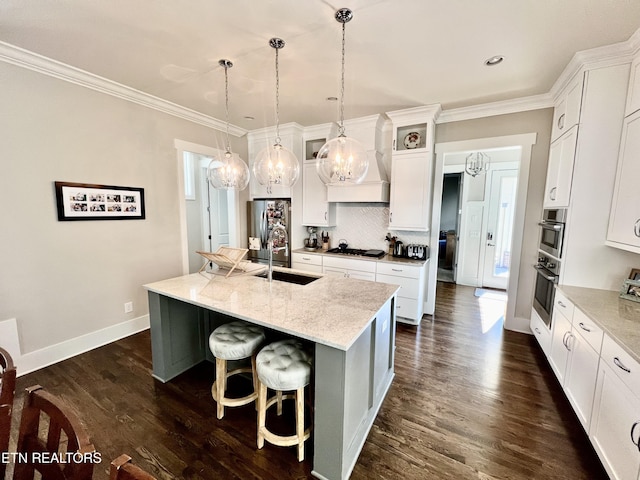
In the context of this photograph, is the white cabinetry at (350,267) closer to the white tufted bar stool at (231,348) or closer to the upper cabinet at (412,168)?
the upper cabinet at (412,168)

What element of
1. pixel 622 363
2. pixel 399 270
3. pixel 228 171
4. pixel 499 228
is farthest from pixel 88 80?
pixel 499 228

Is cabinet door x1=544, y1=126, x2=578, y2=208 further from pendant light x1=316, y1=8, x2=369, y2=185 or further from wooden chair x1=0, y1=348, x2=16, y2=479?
wooden chair x1=0, y1=348, x2=16, y2=479

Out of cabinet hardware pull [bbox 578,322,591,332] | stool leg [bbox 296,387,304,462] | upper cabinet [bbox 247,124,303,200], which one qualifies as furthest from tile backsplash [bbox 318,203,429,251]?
stool leg [bbox 296,387,304,462]

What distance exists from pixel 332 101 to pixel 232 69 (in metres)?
1.17

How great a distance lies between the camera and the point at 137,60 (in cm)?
237

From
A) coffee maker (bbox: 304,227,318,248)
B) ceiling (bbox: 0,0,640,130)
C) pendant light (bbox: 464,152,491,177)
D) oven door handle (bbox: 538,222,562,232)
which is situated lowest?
coffee maker (bbox: 304,227,318,248)

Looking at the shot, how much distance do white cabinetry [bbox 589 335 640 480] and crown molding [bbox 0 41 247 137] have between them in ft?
14.8

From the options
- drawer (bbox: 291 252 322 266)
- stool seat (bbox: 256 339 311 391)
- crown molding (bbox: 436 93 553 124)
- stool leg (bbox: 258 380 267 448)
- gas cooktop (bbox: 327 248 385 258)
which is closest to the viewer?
stool seat (bbox: 256 339 311 391)

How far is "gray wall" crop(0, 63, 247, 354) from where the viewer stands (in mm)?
2312

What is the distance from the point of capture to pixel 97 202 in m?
A: 2.80

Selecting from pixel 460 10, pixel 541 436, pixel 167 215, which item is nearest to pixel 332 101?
pixel 460 10

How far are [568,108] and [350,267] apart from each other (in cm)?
277

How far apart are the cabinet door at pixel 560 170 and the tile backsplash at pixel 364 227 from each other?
5.00 feet

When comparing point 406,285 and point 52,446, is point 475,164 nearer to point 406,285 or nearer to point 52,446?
point 406,285
